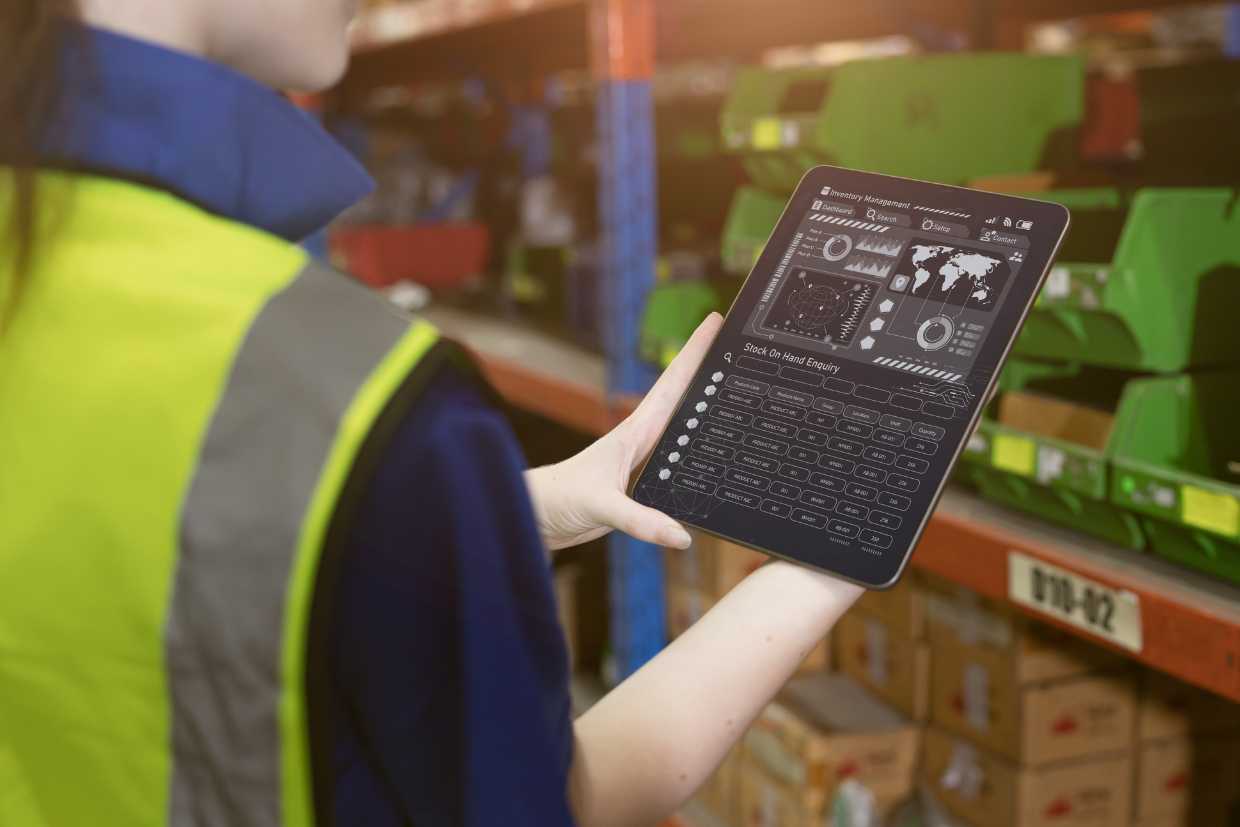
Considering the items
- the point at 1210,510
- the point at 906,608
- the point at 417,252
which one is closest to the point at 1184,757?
the point at 906,608

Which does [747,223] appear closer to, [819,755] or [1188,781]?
[819,755]

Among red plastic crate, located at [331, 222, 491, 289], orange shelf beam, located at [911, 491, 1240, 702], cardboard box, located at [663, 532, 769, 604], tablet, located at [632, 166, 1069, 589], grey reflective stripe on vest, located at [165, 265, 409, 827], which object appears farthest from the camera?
red plastic crate, located at [331, 222, 491, 289]

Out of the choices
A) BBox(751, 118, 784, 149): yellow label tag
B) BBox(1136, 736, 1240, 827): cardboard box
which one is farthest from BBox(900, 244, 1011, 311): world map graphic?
BBox(1136, 736, 1240, 827): cardboard box

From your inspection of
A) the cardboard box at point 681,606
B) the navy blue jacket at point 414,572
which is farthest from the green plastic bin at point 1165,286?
the cardboard box at point 681,606

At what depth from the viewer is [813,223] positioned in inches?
32.8

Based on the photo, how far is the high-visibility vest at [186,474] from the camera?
48 centimetres

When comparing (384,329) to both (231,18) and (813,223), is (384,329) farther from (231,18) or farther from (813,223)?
(813,223)

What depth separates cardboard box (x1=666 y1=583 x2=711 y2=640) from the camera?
7.73ft

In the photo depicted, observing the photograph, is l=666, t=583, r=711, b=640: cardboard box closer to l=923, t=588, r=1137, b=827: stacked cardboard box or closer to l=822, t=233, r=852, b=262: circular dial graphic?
l=923, t=588, r=1137, b=827: stacked cardboard box

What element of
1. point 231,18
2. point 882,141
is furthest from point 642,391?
point 231,18

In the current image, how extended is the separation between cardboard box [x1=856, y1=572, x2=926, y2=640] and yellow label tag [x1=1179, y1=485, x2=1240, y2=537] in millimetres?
827

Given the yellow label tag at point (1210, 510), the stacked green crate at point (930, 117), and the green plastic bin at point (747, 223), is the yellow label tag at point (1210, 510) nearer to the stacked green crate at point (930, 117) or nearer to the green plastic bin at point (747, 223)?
the stacked green crate at point (930, 117)

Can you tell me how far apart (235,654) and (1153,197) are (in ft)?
3.67

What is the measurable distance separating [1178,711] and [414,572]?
5.78 feet
